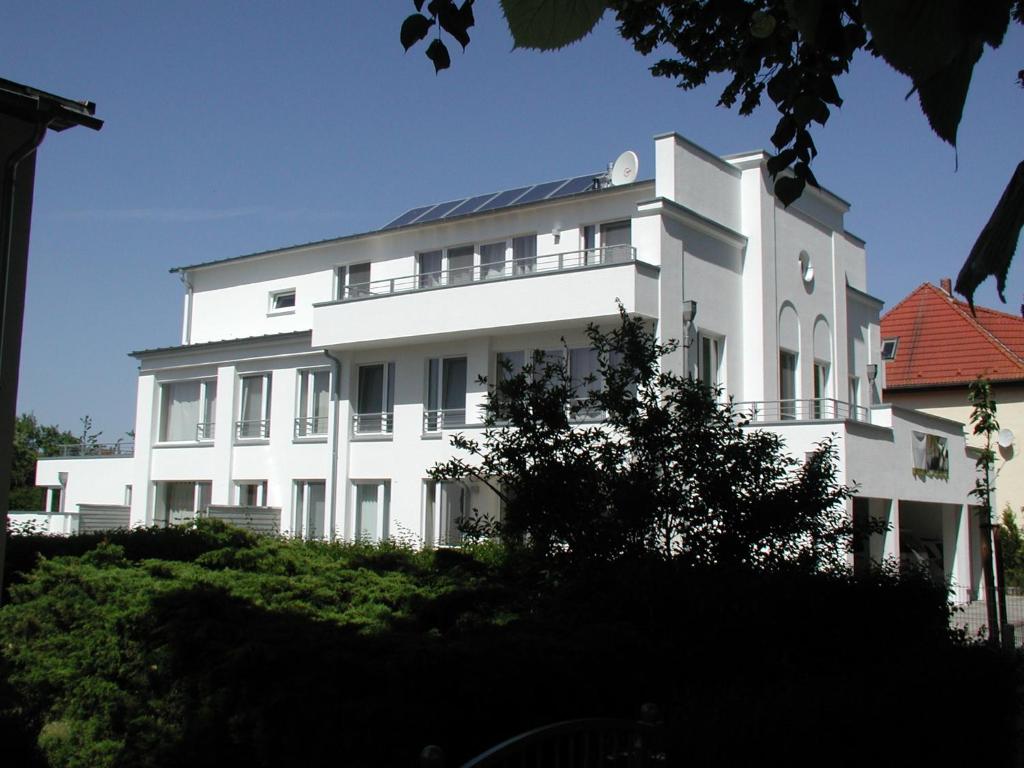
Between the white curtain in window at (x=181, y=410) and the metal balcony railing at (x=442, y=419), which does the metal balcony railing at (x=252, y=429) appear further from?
the metal balcony railing at (x=442, y=419)

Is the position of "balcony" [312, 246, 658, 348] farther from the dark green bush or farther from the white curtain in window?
the dark green bush

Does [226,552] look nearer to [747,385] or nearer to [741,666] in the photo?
[741,666]

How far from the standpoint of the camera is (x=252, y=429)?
3294 cm

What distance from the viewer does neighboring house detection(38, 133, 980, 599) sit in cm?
2614

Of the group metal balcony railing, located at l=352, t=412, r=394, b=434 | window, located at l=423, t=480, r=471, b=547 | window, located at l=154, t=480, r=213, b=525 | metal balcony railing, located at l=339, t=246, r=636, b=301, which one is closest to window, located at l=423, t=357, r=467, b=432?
metal balcony railing, located at l=352, t=412, r=394, b=434

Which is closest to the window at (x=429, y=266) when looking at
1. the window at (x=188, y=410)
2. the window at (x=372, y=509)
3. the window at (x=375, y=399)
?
the window at (x=375, y=399)

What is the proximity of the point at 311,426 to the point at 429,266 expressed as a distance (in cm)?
572

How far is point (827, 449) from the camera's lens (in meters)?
12.4

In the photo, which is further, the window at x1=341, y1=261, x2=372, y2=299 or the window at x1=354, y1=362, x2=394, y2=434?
the window at x1=341, y1=261, x2=372, y2=299

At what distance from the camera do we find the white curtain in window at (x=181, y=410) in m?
34.6

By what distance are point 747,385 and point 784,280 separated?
11.5 feet

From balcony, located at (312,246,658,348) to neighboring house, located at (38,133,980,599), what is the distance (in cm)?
6

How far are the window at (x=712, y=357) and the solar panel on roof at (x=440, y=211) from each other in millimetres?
9495

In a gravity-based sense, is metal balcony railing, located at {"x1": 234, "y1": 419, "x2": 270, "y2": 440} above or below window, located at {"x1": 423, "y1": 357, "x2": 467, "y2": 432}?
below
